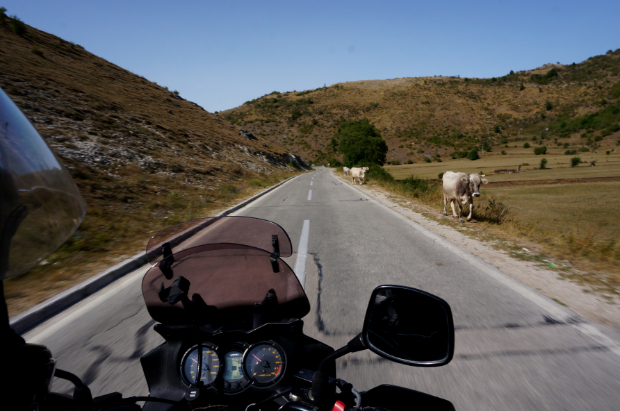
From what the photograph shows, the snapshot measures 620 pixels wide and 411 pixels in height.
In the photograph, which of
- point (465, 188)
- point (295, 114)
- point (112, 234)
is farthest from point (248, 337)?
point (295, 114)

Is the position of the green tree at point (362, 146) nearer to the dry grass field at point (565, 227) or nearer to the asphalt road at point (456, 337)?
the dry grass field at point (565, 227)

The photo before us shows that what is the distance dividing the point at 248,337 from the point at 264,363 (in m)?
0.17

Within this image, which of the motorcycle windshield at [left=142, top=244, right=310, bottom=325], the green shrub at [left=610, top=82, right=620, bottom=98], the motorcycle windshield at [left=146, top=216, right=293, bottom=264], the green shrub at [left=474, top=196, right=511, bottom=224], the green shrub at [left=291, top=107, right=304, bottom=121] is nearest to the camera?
the motorcycle windshield at [left=142, top=244, right=310, bottom=325]

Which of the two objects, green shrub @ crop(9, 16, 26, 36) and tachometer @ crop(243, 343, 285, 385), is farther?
green shrub @ crop(9, 16, 26, 36)

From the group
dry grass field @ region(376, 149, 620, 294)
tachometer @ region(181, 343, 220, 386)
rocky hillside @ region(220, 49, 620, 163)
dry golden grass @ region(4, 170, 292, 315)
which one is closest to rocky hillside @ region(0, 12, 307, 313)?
dry golden grass @ region(4, 170, 292, 315)

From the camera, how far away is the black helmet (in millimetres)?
1017

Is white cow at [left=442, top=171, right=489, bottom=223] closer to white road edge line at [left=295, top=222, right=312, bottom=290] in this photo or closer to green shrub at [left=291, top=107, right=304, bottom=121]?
white road edge line at [left=295, top=222, right=312, bottom=290]

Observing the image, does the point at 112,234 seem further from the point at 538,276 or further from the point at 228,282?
the point at 538,276

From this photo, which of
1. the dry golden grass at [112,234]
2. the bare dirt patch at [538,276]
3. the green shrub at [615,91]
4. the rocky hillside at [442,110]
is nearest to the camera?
the bare dirt patch at [538,276]

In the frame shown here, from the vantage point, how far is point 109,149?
16812mm

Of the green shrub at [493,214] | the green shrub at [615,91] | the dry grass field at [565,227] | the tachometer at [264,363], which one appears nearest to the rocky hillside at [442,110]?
the green shrub at [615,91]

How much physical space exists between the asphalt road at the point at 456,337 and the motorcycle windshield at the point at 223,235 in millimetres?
1315

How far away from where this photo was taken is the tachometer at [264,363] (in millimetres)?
1722

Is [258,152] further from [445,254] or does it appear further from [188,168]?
[445,254]
